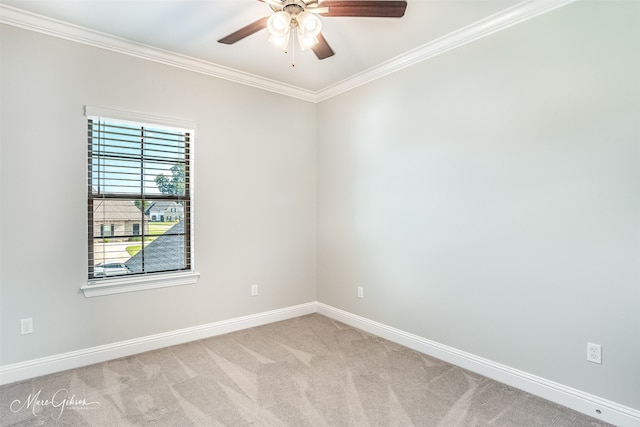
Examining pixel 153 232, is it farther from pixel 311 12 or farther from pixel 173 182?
pixel 311 12

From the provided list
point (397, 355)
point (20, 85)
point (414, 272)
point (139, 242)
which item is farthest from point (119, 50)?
point (397, 355)

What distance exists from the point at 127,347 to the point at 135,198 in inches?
51.8

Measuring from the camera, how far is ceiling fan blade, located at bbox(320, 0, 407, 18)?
5.94ft

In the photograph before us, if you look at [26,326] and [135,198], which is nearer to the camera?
[26,326]

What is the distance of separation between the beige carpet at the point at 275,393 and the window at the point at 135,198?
0.79 m

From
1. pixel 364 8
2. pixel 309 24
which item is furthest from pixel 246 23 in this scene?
pixel 364 8

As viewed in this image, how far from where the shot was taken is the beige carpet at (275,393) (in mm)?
2037

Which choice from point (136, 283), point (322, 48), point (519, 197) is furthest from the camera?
point (136, 283)

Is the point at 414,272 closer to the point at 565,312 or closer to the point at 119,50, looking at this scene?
the point at 565,312

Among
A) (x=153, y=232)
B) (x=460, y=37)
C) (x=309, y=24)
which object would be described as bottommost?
(x=153, y=232)

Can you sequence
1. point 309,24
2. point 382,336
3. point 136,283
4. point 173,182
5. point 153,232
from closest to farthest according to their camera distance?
1. point 309,24
2. point 136,283
3. point 153,232
4. point 173,182
5. point 382,336

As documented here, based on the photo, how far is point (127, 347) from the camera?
2.89m

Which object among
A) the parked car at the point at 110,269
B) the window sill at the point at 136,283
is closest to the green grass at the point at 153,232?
the parked car at the point at 110,269

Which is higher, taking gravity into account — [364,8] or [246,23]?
[246,23]
